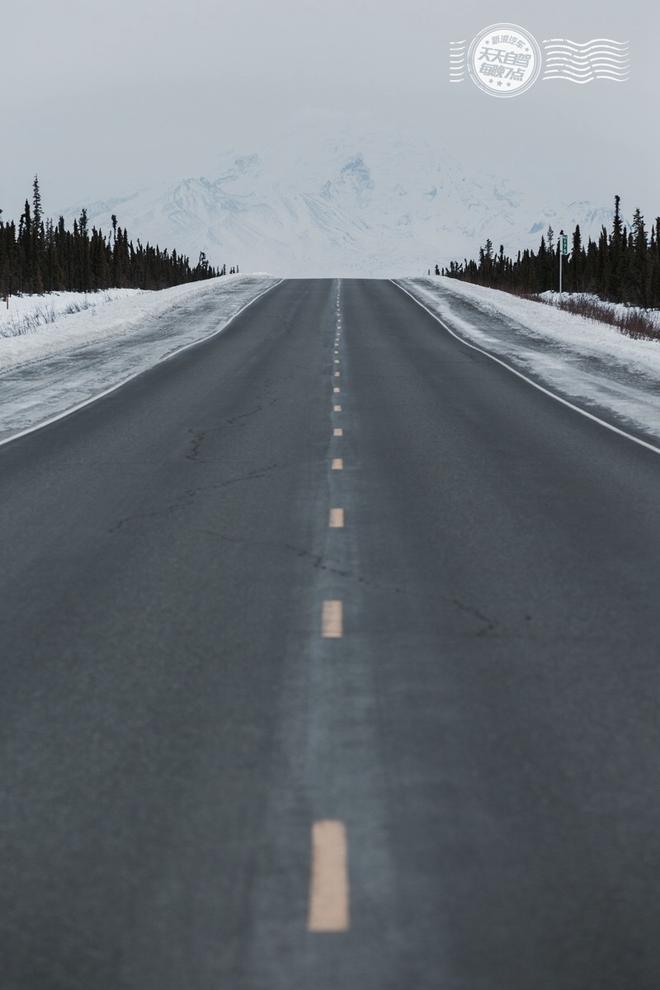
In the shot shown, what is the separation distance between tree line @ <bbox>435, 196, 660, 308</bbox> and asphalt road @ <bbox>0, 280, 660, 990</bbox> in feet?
148

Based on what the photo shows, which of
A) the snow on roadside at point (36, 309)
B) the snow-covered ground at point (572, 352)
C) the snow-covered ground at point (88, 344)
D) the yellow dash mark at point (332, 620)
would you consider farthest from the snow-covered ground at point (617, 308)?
the yellow dash mark at point (332, 620)

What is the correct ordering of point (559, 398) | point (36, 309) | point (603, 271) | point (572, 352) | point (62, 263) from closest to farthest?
point (559, 398)
point (572, 352)
point (36, 309)
point (603, 271)
point (62, 263)

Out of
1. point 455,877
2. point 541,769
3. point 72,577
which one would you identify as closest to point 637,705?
point 541,769

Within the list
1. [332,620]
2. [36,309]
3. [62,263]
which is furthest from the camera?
[62,263]

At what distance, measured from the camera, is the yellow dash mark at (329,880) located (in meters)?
3.59

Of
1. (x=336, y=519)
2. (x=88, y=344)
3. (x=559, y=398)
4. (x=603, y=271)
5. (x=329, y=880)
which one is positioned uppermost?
(x=603, y=271)

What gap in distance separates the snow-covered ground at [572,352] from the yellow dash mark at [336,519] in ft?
21.9

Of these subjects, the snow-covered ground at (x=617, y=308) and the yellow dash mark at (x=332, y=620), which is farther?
the snow-covered ground at (x=617, y=308)

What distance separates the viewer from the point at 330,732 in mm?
5188

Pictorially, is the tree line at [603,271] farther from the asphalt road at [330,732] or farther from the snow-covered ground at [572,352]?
the asphalt road at [330,732]

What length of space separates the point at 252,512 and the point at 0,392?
1216cm

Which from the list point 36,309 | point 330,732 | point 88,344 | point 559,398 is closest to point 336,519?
point 330,732

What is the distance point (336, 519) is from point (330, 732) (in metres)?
4.87

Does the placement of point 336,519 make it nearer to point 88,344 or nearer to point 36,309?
point 88,344
